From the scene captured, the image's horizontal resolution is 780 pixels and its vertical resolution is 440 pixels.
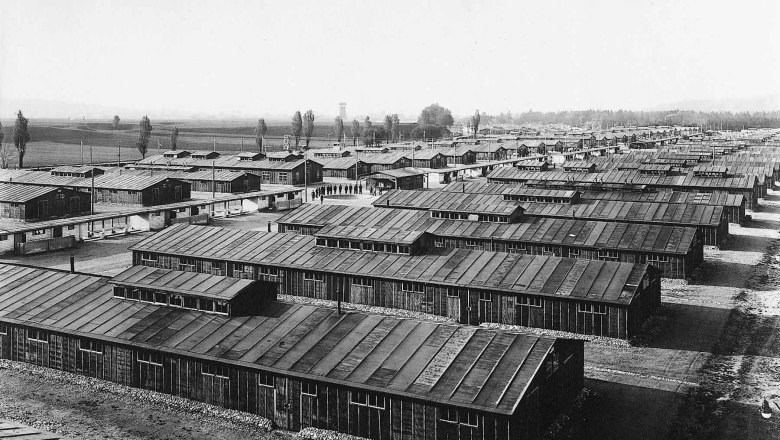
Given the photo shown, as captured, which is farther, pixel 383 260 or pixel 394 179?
pixel 394 179

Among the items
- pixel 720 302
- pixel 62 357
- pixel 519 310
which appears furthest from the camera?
pixel 720 302

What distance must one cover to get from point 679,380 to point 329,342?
1703 centimetres

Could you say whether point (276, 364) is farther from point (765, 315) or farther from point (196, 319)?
point (765, 315)

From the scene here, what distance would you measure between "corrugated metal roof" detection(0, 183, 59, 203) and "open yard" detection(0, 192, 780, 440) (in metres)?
29.9

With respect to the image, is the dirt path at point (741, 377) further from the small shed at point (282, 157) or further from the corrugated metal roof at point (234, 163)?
the small shed at point (282, 157)

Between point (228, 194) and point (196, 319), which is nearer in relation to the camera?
point (196, 319)

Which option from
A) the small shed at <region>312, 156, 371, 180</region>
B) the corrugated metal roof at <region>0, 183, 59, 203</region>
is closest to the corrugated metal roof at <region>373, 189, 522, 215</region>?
the corrugated metal roof at <region>0, 183, 59, 203</region>

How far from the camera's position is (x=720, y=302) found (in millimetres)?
47312

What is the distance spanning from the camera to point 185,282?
1411 inches

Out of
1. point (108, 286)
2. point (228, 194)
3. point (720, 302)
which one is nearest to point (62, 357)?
point (108, 286)

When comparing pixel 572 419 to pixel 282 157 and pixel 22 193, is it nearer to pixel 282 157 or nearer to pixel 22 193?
pixel 22 193

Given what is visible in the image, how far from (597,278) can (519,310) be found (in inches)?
205

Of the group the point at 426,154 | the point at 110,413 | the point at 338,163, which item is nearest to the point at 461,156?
the point at 426,154

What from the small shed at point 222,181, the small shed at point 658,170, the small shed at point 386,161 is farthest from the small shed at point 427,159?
the small shed at point 658,170
